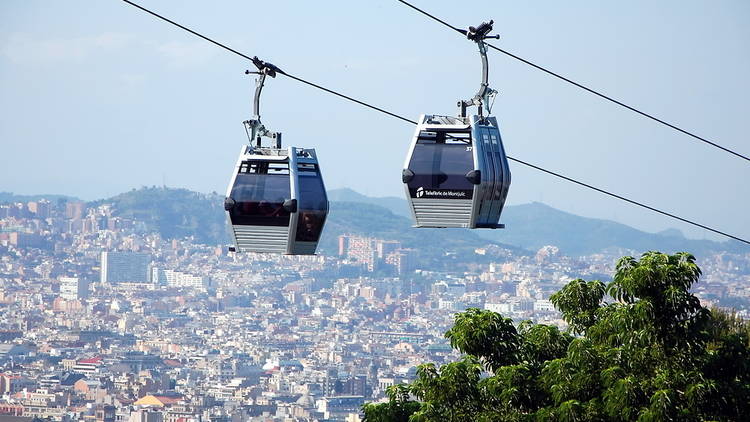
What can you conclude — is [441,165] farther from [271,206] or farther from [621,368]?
[621,368]

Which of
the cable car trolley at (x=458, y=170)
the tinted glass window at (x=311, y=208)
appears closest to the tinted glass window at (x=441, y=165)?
the cable car trolley at (x=458, y=170)

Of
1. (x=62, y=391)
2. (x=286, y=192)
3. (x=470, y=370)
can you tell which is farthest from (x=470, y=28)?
(x=62, y=391)

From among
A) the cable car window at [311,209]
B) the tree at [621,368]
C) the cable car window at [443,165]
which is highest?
the cable car window at [443,165]

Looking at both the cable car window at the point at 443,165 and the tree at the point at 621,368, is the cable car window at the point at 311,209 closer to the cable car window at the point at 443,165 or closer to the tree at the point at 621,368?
the cable car window at the point at 443,165

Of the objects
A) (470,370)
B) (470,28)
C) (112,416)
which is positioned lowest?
(112,416)

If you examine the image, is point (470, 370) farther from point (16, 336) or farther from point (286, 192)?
point (16, 336)

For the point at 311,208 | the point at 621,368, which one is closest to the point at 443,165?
the point at 311,208


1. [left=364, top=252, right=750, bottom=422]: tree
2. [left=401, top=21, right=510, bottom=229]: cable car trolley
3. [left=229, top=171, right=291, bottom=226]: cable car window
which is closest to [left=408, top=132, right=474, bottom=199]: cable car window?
[left=401, top=21, right=510, bottom=229]: cable car trolley
